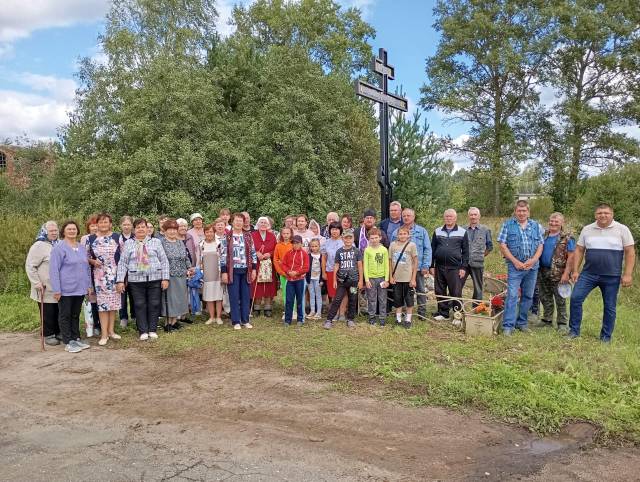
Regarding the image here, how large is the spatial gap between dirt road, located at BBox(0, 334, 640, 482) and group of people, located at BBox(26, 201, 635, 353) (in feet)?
5.70

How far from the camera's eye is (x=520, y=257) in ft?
22.6

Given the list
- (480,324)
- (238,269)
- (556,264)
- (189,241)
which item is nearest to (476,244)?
(556,264)

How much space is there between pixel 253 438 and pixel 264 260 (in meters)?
4.46

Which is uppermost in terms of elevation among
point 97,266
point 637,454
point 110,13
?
point 110,13

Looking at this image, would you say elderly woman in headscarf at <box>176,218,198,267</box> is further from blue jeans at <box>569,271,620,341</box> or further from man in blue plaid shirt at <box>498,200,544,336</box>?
blue jeans at <box>569,271,620,341</box>

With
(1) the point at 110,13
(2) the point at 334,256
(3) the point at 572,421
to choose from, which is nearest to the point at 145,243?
(2) the point at 334,256

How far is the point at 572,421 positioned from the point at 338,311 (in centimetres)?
431

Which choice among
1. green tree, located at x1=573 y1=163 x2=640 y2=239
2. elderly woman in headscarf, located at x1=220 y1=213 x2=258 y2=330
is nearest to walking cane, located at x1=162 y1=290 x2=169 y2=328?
elderly woman in headscarf, located at x1=220 y1=213 x2=258 y2=330

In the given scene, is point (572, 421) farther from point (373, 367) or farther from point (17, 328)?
point (17, 328)

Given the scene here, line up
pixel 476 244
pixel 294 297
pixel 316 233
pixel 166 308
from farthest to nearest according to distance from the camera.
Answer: pixel 316 233 → pixel 294 297 → pixel 476 244 → pixel 166 308

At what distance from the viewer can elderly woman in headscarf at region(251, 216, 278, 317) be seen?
8.11 m

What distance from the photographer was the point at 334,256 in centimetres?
796

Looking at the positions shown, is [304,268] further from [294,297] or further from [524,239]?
[524,239]

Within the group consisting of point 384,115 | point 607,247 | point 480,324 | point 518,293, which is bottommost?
point 480,324
